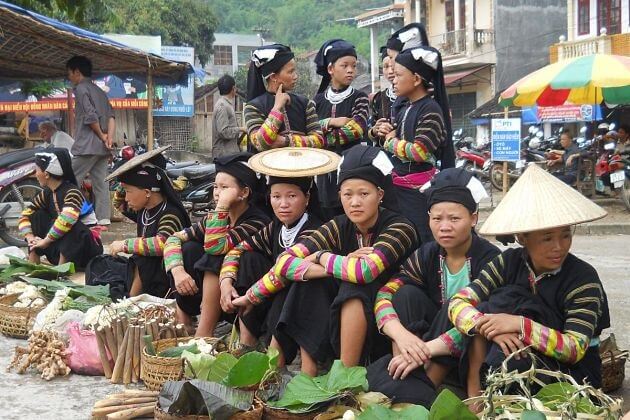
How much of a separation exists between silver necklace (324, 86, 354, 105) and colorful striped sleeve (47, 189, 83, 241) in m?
2.57

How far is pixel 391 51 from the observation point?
5.76 m

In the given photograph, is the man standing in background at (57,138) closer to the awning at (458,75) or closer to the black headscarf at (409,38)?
the black headscarf at (409,38)

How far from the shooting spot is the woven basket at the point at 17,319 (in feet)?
17.8

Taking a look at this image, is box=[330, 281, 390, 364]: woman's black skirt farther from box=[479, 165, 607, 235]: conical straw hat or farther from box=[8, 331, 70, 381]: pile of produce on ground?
box=[8, 331, 70, 381]: pile of produce on ground

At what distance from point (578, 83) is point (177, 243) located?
846 cm

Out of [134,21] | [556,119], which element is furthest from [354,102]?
[134,21]

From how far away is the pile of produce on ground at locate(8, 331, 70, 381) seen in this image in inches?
182

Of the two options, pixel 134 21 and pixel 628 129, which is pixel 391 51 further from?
pixel 134 21

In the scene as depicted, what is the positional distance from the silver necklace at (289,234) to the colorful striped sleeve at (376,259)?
0.59 m

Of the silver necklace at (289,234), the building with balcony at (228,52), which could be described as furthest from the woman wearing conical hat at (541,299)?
the building with balcony at (228,52)

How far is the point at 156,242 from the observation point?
18.6 feet

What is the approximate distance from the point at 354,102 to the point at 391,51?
1.41 feet

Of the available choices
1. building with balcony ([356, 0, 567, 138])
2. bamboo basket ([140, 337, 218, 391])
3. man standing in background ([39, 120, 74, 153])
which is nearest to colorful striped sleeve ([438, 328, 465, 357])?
bamboo basket ([140, 337, 218, 391])

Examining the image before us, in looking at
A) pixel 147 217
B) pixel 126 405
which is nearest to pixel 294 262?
pixel 126 405
